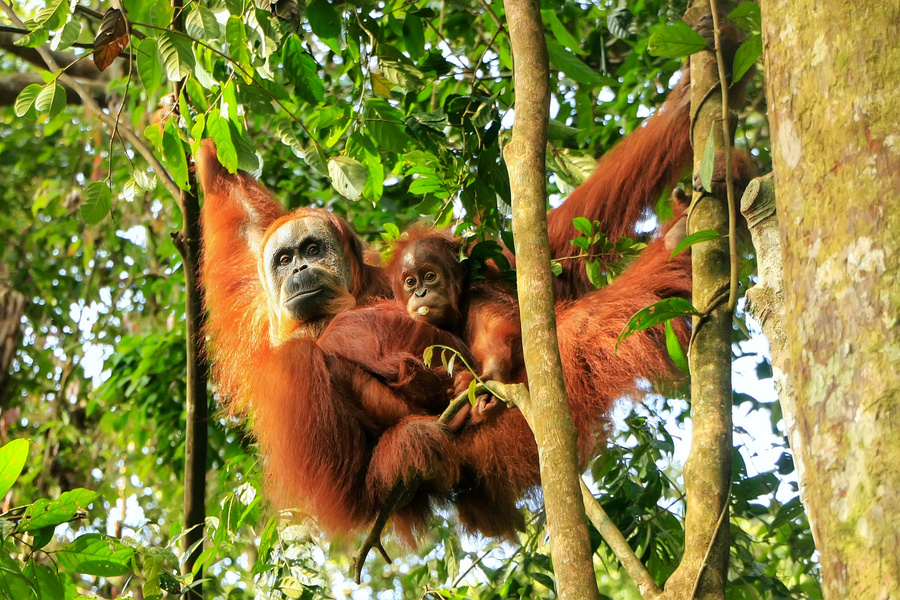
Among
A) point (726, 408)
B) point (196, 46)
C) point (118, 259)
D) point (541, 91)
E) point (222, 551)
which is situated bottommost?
point (222, 551)

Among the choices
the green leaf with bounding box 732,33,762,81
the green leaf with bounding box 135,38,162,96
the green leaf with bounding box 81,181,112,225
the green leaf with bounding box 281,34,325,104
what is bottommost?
the green leaf with bounding box 81,181,112,225

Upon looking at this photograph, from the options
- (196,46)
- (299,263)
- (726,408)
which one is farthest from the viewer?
(299,263)

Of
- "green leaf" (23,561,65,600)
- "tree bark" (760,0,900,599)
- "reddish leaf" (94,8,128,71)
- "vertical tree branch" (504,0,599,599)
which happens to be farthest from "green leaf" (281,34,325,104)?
"tree bark" (760,0,900,599)

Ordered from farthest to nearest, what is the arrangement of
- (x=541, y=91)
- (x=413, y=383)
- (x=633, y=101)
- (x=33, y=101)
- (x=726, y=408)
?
(x=633, y=101), (x=413, y=383), (x=33, y=101), (x=541, y=91), (x=726, y=408)

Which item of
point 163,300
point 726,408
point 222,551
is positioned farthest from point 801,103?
point 163,300

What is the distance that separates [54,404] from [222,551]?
4508 mm

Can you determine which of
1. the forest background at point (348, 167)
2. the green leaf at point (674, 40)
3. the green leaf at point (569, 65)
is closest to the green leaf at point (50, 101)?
the forest background at point (348, 167)

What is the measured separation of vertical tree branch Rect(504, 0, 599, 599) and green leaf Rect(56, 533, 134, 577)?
1.21 meters

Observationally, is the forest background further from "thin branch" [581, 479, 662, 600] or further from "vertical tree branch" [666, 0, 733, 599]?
"thin branch" [581, 479, 662, 600]

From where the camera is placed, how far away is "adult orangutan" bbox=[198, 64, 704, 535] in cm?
316

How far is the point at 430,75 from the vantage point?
12.2 feet

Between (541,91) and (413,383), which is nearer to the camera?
(541,91)

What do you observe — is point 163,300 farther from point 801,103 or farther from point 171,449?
point 801,103

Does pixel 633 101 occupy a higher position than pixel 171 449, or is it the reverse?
pixel 633 101
